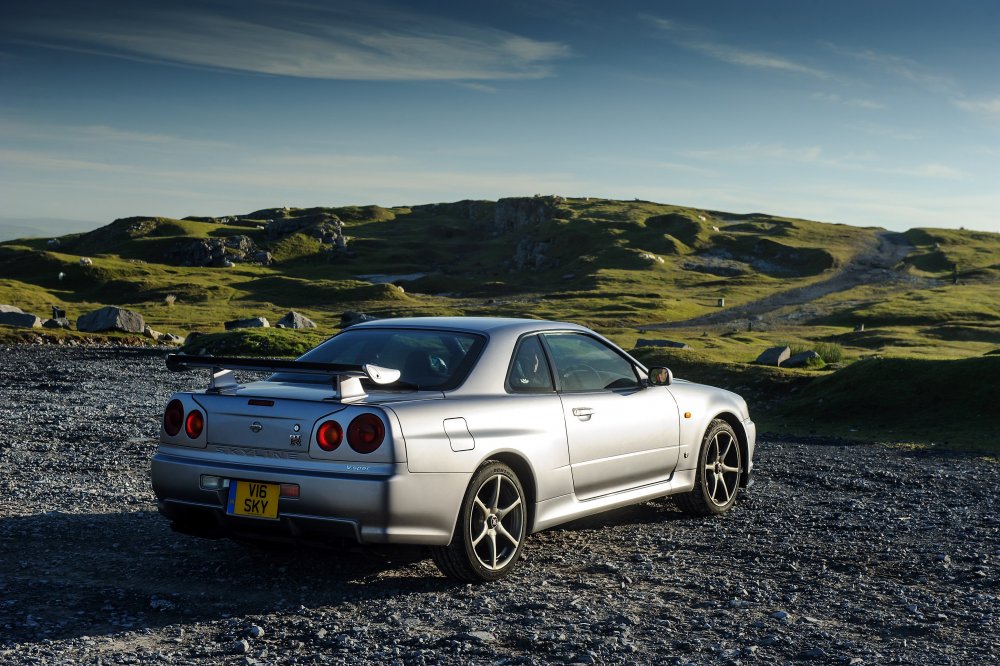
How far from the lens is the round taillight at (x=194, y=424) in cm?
694

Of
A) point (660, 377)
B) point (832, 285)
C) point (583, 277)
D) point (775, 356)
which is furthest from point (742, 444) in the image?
point (583, 277)

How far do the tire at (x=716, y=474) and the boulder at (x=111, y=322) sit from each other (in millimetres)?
36675

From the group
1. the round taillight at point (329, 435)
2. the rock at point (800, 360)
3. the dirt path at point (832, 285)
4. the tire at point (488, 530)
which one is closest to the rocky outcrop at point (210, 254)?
the dirt path at point (832, 285)

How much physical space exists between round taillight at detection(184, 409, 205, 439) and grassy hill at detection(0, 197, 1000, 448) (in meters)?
14.9

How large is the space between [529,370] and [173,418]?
2.63 meters

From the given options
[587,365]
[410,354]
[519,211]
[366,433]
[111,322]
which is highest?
[519,211]

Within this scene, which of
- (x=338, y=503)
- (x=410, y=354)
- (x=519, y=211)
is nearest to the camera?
(x=338, y=503)

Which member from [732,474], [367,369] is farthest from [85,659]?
[732,474]

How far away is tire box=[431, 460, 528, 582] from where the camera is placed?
676 cm

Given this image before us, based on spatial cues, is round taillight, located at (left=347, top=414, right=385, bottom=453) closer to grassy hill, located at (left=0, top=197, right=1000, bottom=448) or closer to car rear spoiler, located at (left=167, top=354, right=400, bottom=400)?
car rear spoiler, located at (left=167, top=354, right=400, bottom=400)

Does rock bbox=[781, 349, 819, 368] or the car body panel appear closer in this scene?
the car body panel

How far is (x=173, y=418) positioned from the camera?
7.12 metres

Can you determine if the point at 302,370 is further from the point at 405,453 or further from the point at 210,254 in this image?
the point at 210,254

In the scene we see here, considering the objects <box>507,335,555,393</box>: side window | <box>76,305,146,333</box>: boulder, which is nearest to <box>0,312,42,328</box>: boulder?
<box>76,305,146,333</box>: boulder
